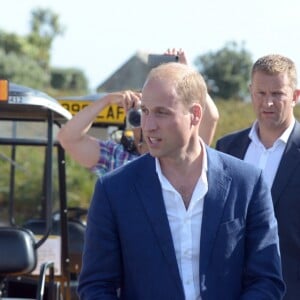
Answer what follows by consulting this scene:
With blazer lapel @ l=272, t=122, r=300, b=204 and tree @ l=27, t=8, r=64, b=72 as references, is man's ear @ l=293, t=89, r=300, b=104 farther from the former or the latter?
tree @ l=27, t=8, r=64, b=72

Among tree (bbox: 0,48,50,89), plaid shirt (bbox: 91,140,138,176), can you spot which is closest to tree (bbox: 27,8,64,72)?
tree (bbox: 0,48,50,89)

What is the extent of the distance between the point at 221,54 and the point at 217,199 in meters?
27.2

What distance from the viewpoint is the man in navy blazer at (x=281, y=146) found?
18.5 ft

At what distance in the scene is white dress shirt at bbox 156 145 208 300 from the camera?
4.34m

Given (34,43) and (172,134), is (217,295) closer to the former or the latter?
(172,134)

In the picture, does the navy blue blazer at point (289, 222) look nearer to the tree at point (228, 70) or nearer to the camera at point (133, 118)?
the camera at point (133, 118)

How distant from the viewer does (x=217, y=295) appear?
4.34 metres

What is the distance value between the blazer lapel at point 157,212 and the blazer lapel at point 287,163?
1.37 meters

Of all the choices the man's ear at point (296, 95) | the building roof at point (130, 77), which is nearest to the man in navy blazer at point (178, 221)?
the man's ear at point (296, 95)

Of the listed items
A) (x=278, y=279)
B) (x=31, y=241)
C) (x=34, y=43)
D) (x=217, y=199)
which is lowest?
(x=34, y=43)

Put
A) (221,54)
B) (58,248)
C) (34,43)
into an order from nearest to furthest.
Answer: (58,248) → (221,54) → (34,43)

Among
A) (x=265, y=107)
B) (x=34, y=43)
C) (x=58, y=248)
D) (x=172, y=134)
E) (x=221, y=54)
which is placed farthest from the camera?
(x=34, y=43)

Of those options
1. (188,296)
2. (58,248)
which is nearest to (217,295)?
(188,296)

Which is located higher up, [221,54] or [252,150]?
[252,150]
